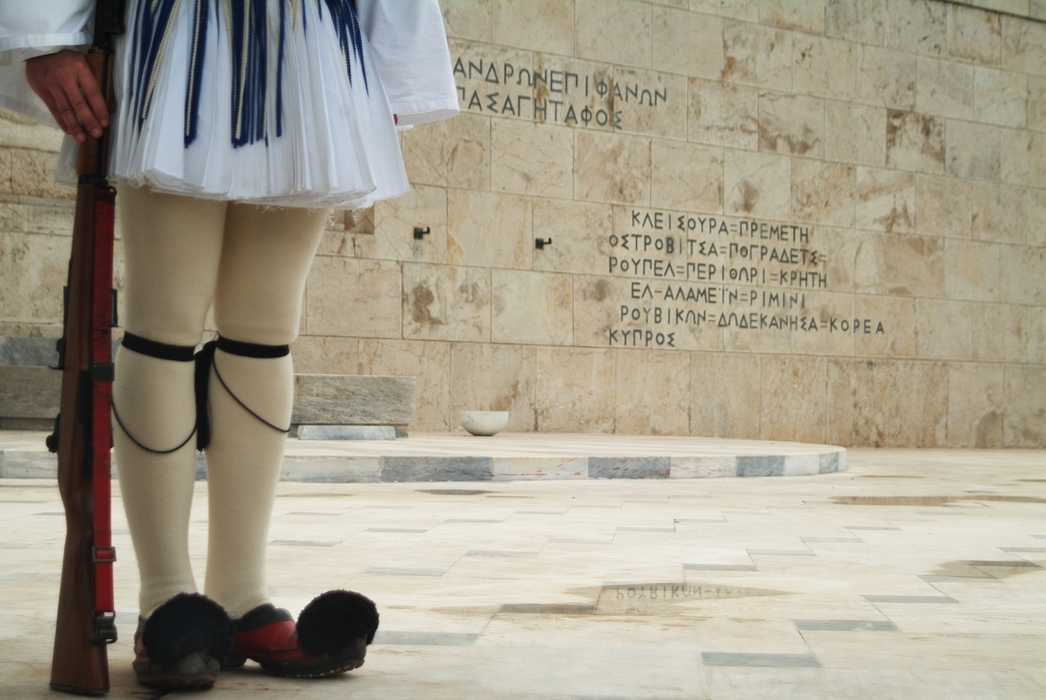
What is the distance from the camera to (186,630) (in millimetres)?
1610

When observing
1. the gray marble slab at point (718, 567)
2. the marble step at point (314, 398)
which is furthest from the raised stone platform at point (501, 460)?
the gray marble slab at point (718, 567)

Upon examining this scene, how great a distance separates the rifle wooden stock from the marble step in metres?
6.05

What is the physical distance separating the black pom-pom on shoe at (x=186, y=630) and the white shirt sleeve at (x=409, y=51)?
3.06ft

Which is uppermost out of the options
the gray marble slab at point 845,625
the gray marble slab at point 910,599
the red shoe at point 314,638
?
the red shoe at point 314,638

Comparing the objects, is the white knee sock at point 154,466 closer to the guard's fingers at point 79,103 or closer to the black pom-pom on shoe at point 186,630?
the black pom-pom on shoe at point 186,630

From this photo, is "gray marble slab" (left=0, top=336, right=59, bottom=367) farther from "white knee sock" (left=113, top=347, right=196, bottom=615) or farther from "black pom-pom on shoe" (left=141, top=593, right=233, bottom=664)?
"black pom-pom on shoe" (left=141, top=593, right=233, bottom=664)

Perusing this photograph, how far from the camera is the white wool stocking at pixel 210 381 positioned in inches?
70.0

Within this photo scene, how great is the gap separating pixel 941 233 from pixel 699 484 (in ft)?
23.3

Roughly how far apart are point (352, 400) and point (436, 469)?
5.84ft

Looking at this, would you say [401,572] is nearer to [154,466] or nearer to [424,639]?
[424,639]

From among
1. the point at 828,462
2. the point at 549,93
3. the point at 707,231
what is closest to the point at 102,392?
the point at 828,462

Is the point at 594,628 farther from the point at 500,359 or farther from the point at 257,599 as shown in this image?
the point at 500,359

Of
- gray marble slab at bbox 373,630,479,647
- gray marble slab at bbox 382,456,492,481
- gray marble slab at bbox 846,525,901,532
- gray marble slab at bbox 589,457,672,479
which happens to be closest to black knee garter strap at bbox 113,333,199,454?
gray marble slab at bbox 373,630,479,647

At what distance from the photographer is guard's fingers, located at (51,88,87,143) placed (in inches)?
66.5
